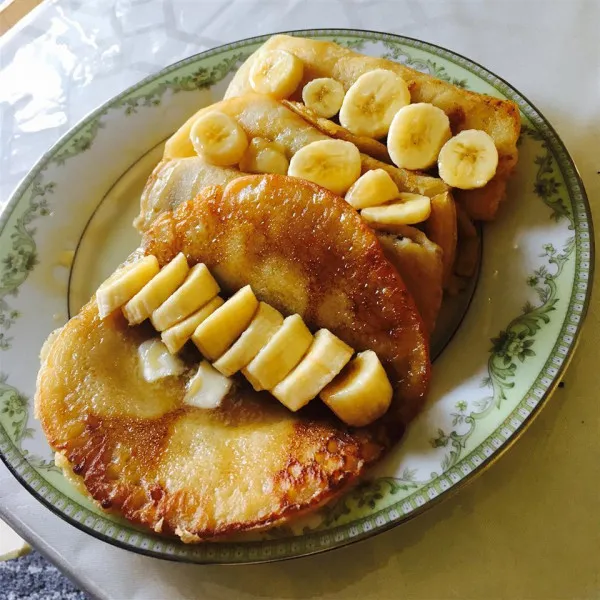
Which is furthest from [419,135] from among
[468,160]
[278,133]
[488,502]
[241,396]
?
[488,502]

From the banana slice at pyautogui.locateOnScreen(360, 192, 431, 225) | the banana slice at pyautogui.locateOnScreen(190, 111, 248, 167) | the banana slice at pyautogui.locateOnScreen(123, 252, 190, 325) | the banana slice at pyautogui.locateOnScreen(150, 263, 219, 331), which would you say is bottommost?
the banana slice at pyautogui.locateOnScreen(360, 192, 431, 225)

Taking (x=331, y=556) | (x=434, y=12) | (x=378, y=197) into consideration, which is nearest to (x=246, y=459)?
(x=331, y=556)

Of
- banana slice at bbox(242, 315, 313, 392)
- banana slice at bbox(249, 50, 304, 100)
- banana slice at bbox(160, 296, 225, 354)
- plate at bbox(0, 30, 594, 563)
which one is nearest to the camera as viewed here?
plate at bbox(0, 30, 594, 563)

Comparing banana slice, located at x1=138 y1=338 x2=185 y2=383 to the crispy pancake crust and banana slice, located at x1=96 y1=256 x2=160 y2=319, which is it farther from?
banana slice, located at x1=96 y1=256 x2=160 y2=319

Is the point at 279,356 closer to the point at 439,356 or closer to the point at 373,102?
the point at 439,356

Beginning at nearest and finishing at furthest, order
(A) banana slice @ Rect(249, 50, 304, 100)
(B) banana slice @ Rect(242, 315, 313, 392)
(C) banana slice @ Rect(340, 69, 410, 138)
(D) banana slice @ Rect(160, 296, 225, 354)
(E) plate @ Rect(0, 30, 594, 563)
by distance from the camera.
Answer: (E) plate @ Rect(0, 30, 594, 563) → (B) banana slice @ Rect(242, 315, 313, 392) → (D) banana slice @ Rect(160, 296, 225, 354) → (C) banana slice @ Rect(340, 69, 410, 138) → (A) banana slice @ Rect(249, 50, 304, 100)

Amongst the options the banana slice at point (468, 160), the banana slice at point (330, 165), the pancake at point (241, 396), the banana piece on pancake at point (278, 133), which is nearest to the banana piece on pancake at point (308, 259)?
the pancake at point (241, 396)

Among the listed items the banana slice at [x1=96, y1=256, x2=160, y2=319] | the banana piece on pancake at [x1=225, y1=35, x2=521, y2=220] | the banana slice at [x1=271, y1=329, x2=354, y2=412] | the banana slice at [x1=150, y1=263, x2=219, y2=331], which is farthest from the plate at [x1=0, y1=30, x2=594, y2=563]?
the banana slice at [x1=150, y1=263, x2=219, y2=331]

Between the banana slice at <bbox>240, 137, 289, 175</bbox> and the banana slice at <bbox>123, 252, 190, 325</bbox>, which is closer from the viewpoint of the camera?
the banana slice at <bbox>123, 252, 190, 325</bbox>

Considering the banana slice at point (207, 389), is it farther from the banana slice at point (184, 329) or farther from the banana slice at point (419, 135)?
the banana slice at point (419, 135)
